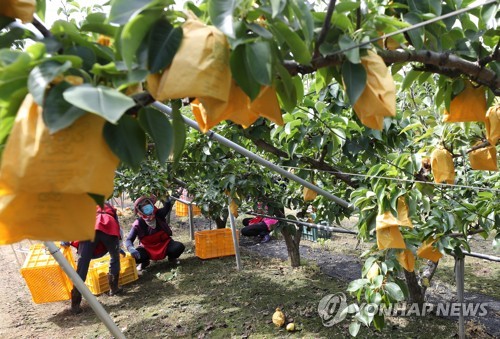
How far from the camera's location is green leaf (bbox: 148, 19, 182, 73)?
1.88ft

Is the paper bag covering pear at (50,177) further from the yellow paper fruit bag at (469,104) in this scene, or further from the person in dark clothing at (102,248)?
the person in dark clothing at (102,248)

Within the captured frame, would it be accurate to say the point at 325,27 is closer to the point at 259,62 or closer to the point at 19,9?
the point at 259,62

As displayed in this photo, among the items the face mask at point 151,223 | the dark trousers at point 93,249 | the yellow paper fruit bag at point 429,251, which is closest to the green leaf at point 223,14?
the yellow paper fruit bag at point 429,251

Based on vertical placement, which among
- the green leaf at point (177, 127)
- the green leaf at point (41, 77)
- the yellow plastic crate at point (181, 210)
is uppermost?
the green leaf at point (41, 77)

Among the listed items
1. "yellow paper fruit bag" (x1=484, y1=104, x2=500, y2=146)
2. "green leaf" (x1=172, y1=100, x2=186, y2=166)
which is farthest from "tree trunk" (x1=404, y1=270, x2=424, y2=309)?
"green leaf" (x1=172, y1=100, x2=186, y2=166)

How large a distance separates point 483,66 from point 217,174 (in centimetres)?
313

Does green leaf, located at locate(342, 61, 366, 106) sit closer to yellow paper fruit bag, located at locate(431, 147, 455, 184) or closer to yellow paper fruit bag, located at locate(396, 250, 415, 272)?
yellow paper fruit bag, located at locate(431, 147, 455, 184)

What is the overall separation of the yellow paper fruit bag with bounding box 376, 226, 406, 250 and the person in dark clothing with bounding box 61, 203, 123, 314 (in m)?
2.90

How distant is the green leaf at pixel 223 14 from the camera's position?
56 centimetres

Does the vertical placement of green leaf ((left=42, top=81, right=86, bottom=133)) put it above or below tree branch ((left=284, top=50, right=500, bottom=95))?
below

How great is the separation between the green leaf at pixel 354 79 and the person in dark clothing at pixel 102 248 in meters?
3.39

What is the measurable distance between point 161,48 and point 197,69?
0.08 m

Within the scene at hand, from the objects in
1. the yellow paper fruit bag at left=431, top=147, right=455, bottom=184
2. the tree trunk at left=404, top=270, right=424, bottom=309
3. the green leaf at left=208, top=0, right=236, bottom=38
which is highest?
the green leaf at left=208, top=0, right=236, bottom=38

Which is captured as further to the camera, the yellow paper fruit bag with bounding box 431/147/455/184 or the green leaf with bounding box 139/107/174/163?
the yellow paper fruit bag with bounding box 431/147/455/184
